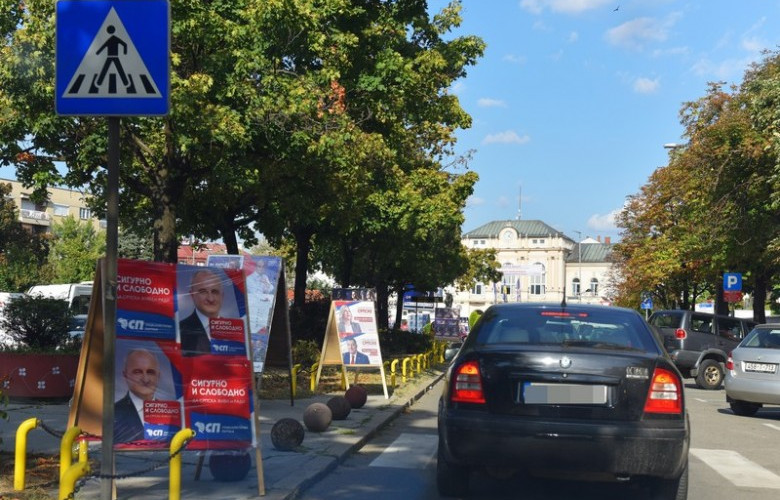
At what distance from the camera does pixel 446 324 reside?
47.5 meters

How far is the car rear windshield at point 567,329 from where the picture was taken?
720 centimetres

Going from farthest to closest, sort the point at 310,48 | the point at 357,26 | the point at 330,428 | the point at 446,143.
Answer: the point at 446,143
the point at 357,26
the point at 310,48
the point at 330,428

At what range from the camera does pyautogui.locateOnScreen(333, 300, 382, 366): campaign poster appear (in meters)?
16.4

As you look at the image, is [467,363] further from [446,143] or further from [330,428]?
[446,143]

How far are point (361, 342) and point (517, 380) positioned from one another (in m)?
9.86

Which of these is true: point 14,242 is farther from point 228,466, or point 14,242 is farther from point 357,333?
point 228,466

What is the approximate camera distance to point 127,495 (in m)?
6.84

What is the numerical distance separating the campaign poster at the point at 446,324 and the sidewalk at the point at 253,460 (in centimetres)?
3328

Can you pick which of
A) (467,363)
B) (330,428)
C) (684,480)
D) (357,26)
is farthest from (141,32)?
(357,26)

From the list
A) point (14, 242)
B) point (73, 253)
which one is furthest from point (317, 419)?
point (73, 253)

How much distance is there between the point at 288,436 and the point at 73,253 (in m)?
70.6

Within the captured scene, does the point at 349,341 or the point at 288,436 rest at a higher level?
the point at 349,341

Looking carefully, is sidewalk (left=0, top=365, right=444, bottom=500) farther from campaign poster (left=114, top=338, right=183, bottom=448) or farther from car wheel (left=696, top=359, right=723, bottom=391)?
car wheel (left=696, top=359, right=723, bottom=391)

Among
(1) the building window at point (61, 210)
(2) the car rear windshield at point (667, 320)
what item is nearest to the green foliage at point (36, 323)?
(2) the car rear windshield at point (667, 320)
